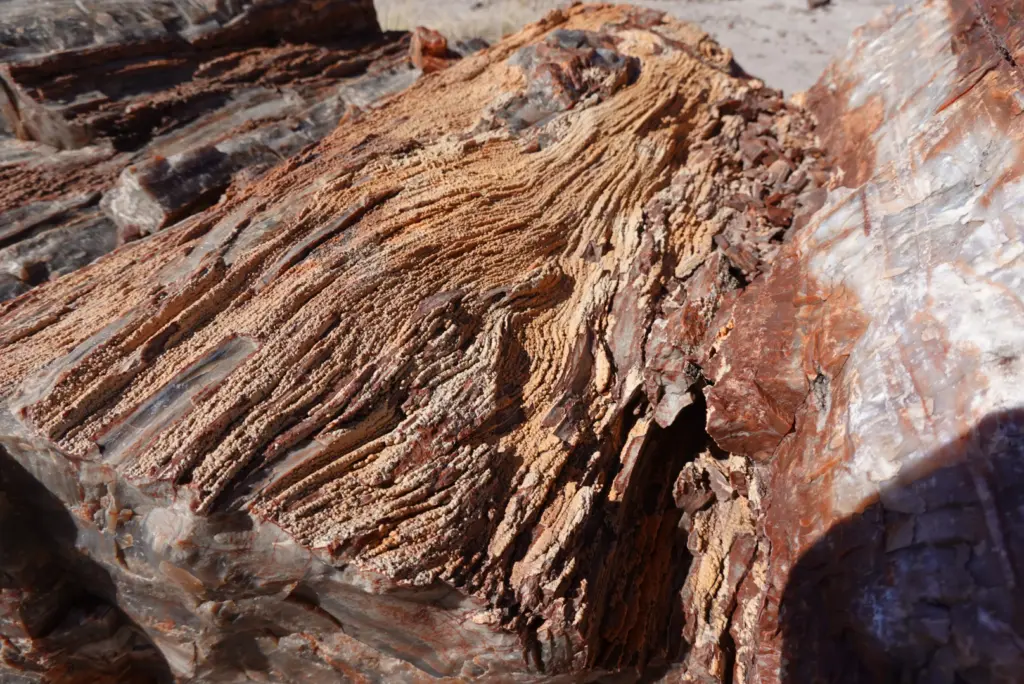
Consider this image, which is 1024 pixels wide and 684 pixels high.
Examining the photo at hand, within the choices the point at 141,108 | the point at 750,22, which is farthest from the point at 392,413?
the point at 750,22

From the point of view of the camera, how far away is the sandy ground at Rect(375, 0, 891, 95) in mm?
5793

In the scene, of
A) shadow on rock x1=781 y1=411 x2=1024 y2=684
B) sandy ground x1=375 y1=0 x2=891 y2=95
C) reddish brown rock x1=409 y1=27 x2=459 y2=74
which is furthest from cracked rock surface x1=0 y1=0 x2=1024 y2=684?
sandy ground x1=375 y1=0 x2=891 y2=95

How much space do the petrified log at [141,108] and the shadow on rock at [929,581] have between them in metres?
3.21

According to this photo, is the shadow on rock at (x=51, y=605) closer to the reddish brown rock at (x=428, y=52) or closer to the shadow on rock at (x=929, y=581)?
the shadow on rock at (x=929, y=581)

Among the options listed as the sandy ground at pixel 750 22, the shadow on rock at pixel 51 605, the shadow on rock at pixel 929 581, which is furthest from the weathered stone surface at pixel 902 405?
the sandy ground at pixel 750 22

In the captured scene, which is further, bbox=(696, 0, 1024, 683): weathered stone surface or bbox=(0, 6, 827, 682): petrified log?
bbox=(0, 6, 827, 682): petrified log

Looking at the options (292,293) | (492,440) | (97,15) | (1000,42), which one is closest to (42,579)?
(292,293)

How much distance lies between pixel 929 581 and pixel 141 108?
14.7 ft

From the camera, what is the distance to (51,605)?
2.48 meters

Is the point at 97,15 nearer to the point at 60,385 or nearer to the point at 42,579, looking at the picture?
the point at 60,385

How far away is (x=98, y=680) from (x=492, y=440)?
180cm

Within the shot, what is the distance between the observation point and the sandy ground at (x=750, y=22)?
5793 mm

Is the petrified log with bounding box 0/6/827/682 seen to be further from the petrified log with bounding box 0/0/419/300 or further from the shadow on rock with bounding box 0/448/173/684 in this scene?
the petrified log with bounding box 0/0/419/300

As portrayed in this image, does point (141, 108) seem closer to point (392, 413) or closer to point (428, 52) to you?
point (428, 52)
